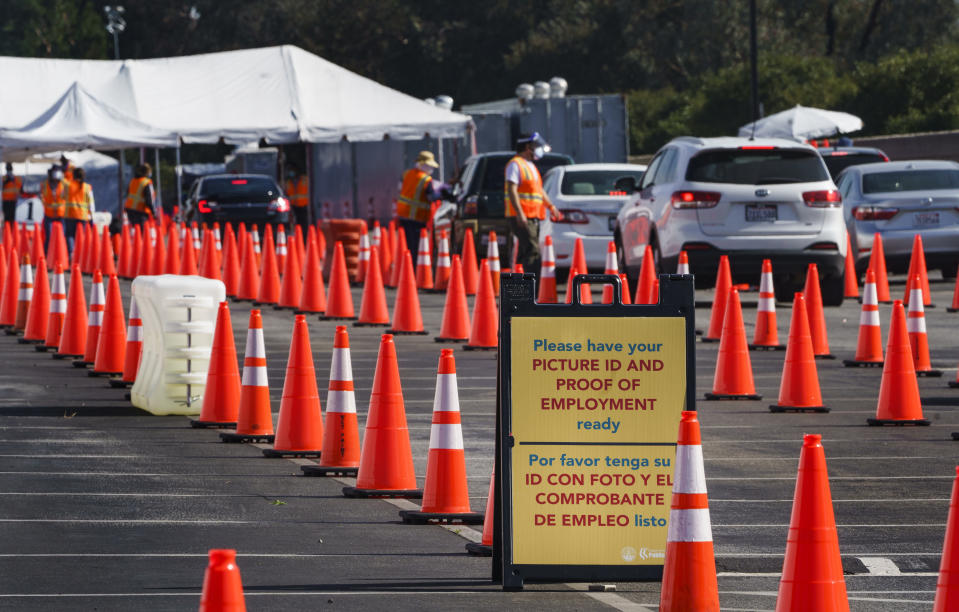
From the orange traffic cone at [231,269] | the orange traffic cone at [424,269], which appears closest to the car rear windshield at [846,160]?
the orange traffic cone at [424,269]

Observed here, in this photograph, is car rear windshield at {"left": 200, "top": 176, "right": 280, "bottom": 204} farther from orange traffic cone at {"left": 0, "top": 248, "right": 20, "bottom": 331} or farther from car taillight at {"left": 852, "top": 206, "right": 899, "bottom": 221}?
orange traffic cone at {"left": 0, "top": 248, "right": 20, "bottom": 331}

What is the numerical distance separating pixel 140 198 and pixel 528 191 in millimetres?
13676

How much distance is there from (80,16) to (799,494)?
290 ft

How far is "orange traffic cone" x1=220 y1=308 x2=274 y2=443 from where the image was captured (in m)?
11.5

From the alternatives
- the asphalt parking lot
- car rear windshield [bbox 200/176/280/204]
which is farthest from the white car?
car rear windshield [bbox 200/176/280/204]

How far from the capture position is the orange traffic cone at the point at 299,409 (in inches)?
430

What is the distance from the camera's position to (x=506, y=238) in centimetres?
2603

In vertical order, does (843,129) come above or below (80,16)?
below

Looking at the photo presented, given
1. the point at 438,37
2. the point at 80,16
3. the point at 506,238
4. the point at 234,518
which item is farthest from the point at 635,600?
the point at 80,16

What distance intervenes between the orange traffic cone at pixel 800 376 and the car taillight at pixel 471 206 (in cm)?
1324

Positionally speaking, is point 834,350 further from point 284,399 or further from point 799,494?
point 799,494

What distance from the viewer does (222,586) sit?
15.4 feet

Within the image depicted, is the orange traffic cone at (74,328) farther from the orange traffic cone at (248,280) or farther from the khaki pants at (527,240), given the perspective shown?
the orange traffic cone at (248,280)

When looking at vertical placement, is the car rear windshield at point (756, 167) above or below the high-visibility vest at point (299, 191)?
below
